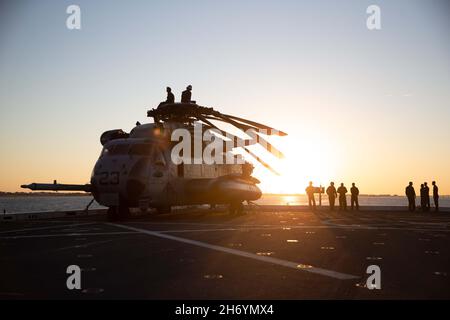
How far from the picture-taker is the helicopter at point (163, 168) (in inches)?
700

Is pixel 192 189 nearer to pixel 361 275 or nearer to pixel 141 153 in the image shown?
pixel 141 153

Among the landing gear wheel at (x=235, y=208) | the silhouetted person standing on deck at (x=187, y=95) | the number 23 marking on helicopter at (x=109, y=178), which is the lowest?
the landing gear wheel at (x=235, y=208)

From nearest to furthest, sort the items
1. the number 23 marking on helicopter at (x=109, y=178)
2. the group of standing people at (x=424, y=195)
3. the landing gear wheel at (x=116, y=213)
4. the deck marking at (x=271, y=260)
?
1. the deck marking at (x=271, y=260)
2. the number 23 marking on helicopter at (x=109, y=178)
3. the landing gear wheel at (x=116, y=213)
4. the group of standing people at (x=424, y=195)

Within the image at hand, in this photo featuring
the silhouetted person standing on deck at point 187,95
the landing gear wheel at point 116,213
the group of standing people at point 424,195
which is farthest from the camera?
the group of standing people at point 424,195

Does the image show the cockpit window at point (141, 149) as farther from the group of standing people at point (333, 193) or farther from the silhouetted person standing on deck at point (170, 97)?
the group of standing people at point (333, 193)

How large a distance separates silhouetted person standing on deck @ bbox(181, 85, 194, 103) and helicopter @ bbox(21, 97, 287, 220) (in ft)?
1.77

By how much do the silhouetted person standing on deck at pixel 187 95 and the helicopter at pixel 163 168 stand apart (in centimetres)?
54

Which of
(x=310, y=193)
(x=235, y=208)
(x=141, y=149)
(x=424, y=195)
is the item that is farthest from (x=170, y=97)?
(x=424, y=195)

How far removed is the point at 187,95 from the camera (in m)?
21.3

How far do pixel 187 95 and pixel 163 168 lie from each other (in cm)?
414

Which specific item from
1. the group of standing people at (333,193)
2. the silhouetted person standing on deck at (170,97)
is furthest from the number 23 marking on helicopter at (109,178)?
the group of standing people at (333,193)
